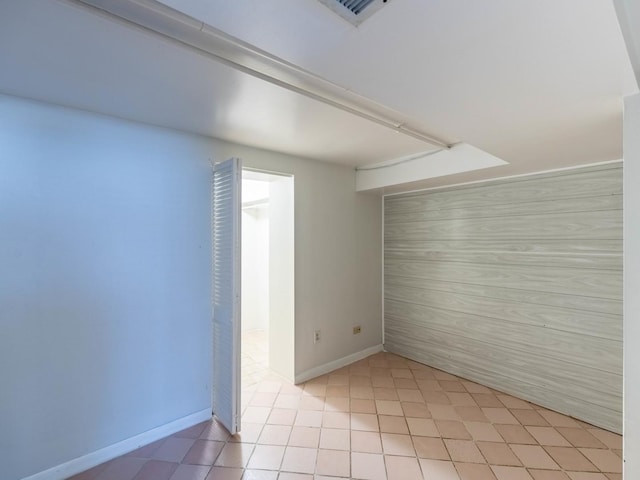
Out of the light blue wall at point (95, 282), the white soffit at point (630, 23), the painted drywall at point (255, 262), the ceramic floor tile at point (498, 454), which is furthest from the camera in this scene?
the painted drywall at point (255, 262)

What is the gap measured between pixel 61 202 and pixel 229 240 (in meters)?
0.95

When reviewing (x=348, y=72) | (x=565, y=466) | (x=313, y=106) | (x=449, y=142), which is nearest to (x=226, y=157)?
(x=313, y=106)

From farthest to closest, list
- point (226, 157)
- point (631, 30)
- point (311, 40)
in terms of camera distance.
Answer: point (226, 157)
point (311, 40)
point (631, 30)

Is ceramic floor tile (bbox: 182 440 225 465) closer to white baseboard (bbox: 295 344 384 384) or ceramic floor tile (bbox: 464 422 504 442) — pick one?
white baseboard (bbox: 295 344 384 384)

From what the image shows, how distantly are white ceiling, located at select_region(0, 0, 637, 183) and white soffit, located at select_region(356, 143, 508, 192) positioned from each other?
14.8 inches

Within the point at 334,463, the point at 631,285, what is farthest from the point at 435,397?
the point at 631,285

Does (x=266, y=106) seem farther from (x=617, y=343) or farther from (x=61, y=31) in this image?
(x=617, y=343)

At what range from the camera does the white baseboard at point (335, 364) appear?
113 inches

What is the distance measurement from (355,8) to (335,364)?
3005mm

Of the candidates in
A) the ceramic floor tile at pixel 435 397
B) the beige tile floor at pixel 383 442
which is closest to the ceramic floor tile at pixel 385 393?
the beige tile floor at pixel 383 442

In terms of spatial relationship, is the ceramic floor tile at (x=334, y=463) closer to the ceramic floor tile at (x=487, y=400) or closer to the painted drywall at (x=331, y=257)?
the painted drywall at (x=331, y=257)

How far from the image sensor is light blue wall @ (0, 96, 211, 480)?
1604 millimetres

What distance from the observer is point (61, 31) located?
1.08m

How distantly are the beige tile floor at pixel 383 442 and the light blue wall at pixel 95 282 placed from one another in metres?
0.32
